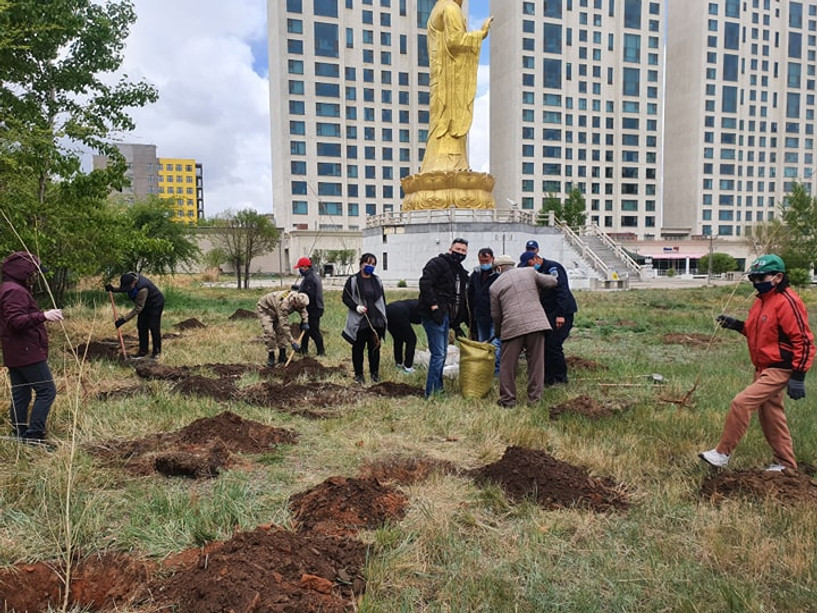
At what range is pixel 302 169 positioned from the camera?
59625mm

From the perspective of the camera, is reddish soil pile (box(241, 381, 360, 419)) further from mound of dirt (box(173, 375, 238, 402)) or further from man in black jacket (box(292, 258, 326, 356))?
man in black jacket (box(292, 258, 326, 356))

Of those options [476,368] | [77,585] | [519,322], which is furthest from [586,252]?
[77,585]

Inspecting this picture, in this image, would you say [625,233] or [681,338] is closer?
[681,338]

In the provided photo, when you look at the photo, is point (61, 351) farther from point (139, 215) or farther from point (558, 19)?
point (558, 19)

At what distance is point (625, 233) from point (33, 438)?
7094 cm

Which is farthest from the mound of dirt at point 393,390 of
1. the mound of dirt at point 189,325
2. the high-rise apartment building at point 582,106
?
the high-rise apartment building at point 582,106

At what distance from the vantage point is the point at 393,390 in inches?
277

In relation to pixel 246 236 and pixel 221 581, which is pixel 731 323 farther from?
pixel 246 236

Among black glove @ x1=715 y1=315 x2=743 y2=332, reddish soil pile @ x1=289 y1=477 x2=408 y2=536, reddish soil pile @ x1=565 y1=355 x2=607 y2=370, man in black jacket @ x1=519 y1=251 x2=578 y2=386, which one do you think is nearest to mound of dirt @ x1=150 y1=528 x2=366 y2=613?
reddish soil pile @ x1=289 y1=477 x2=408 y2=536

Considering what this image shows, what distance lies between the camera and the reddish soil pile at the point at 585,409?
5906mm

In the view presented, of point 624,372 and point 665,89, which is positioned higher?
point 665,89

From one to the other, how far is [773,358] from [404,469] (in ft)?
9.72

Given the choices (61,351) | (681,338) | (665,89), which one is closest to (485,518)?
(61,351)

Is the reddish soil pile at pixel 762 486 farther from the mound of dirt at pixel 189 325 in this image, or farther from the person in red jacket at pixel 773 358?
the mound of dirt at pixel 189 325
